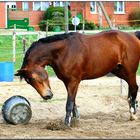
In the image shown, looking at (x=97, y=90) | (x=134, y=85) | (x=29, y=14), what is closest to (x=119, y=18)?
(x=29, y=14)

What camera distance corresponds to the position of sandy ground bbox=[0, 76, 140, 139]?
8.41 m

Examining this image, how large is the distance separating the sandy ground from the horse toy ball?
125mm

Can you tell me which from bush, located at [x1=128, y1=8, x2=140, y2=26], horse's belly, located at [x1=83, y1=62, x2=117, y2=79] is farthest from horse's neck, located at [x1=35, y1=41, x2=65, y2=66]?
bush, located at [x1=128, y1=8, x2=140, y2=26]

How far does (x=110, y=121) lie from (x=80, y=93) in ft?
11.4

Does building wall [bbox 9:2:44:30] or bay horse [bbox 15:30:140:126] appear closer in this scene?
bay horse [bbox 15:30:140:126]

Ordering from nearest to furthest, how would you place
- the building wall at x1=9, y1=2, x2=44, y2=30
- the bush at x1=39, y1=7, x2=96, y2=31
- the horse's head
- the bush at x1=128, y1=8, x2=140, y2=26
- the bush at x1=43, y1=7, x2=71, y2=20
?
the horse's head < the bush at x1=39, y1=7, x2=96, y2=31 < the bush at x1=43, y1=7, x2=71, y2=20 < the bush at x1=128, y1=8, x2=140, y2=26 < the building wall at x1=9, y1=2, x2=44, y2=30

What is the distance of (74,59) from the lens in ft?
29.6

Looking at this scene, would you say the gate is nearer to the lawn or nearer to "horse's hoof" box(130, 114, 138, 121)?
the lawn

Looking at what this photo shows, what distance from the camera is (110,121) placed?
9789mm

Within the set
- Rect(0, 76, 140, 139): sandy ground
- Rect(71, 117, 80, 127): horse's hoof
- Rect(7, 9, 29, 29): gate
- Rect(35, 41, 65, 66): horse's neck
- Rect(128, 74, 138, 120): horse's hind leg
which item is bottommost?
Rect(0, 76, 140, 139): sandy ground

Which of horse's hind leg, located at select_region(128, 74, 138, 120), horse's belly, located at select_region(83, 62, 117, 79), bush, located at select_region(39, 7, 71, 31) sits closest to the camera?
horse's belly, located at select_region(83, 62, 117, 79)

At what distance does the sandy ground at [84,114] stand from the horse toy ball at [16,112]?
4.9 inches

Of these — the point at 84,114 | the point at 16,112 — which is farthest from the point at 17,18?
the point at 16,112

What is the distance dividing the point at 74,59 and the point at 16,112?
1.42 m
